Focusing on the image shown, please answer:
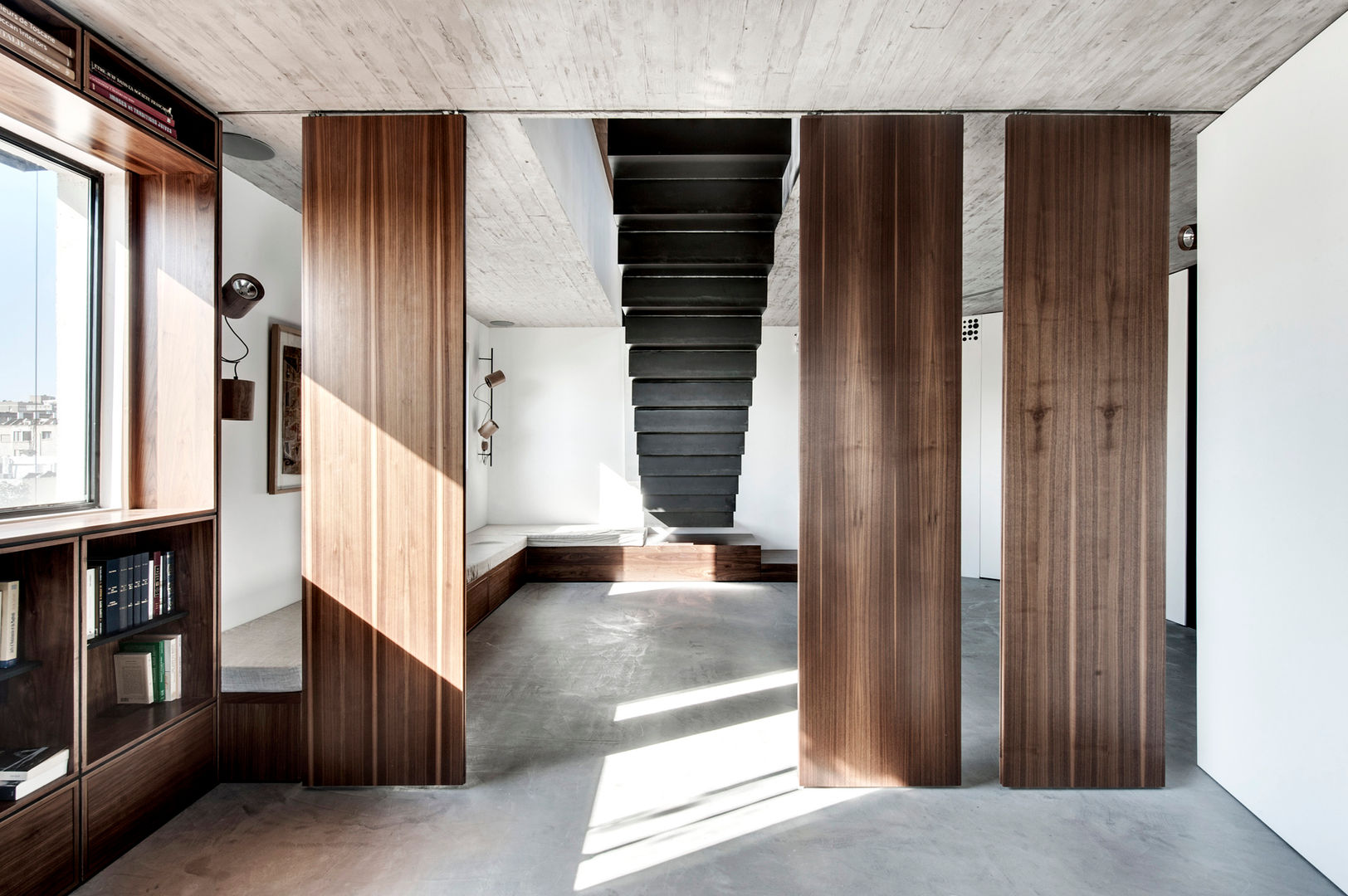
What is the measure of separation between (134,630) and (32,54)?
6.20 ft

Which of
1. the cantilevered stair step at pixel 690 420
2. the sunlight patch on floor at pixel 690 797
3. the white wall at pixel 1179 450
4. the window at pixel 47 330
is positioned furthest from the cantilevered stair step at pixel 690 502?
the window at pixel 47 330

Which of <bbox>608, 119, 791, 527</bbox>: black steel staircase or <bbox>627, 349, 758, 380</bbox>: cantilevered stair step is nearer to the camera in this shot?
<bbox>608, 119, 791, 527</bbox>: black steel staircase

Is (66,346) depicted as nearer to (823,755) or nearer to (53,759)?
(53,759)

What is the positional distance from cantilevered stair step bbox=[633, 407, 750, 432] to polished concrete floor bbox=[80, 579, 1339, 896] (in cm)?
264

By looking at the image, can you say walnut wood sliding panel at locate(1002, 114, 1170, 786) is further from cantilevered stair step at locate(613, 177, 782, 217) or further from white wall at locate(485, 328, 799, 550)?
white wall at locate(485, 328, 799, 550)

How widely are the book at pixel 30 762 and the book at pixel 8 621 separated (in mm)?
288

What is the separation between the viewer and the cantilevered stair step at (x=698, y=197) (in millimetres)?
4352

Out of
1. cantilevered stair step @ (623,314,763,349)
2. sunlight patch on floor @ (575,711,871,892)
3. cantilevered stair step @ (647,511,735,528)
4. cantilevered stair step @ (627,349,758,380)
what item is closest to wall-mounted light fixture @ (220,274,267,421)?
sunlight patch on floor @ (575,711,871,892)

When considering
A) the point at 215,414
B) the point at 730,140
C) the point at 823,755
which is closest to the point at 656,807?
the point at 823,755

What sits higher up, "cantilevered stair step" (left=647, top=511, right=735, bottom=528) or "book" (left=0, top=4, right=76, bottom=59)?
"book" (left=0, top=4, right=76, bottom=59)

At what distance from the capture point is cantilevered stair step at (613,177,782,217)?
14.3ft

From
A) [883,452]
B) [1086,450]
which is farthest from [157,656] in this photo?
[1086,450]

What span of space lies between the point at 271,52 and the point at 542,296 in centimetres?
353

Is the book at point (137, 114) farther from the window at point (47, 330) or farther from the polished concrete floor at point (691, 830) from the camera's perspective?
the polished concrete floor at point (691, 830)
